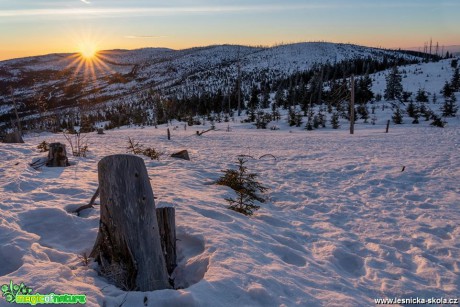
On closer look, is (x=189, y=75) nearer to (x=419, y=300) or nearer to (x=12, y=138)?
(x=12, y=138)

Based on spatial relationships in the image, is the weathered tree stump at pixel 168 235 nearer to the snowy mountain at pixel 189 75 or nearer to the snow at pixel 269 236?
the snow at pixel 269 236

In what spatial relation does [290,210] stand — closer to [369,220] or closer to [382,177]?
[369,220]

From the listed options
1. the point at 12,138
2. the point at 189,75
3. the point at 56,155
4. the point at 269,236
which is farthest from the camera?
the point at 189,75

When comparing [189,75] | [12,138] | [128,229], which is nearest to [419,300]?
[128,229]

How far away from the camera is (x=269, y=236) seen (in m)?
5.35

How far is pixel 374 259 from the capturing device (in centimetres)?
505

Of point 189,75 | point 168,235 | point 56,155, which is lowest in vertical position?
point 168,235

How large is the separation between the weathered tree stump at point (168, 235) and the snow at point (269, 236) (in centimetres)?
15

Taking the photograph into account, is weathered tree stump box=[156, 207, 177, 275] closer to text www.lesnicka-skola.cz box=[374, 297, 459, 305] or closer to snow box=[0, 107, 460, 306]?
snow box=[0, 107, 460, 306]

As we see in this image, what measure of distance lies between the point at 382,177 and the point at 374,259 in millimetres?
5306

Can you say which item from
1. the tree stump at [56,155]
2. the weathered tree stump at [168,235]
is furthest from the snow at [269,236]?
the tree stump at [56,155]

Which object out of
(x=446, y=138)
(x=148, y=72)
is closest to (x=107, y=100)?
(x=148, y=72)

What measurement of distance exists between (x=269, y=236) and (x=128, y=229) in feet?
8.64

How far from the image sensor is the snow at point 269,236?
3296 mm
